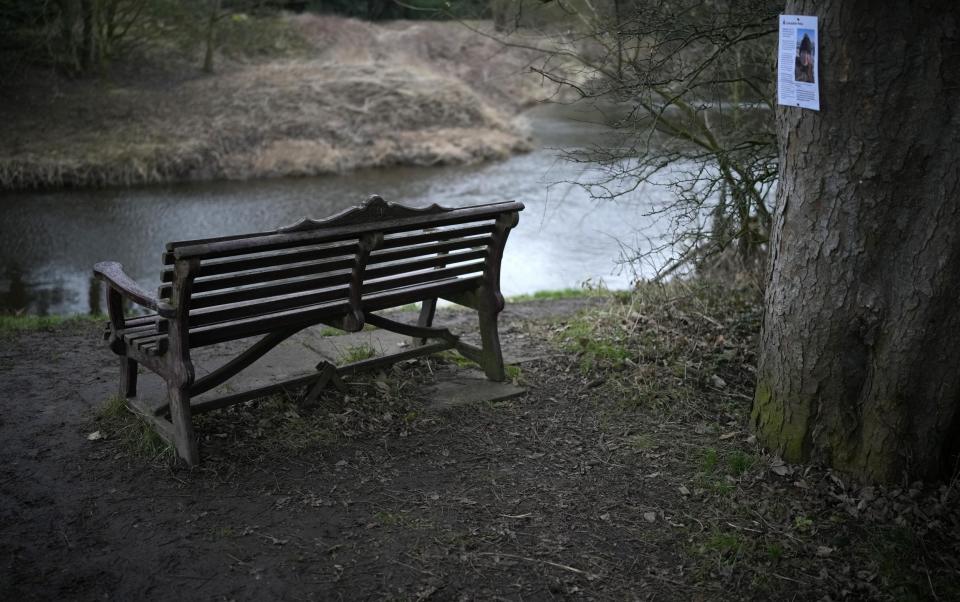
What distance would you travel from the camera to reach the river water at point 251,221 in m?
10.7

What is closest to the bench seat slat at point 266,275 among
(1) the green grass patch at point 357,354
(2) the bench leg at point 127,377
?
(2) the bench leg at point 127,377

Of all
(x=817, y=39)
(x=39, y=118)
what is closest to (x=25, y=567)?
(x=817, y=39)

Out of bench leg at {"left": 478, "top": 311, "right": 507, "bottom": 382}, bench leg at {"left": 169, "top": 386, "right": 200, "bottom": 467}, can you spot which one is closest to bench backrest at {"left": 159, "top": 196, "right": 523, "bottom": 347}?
bench leg at {"left": 478, "top": 311, "right": 507, "bottom": 382}

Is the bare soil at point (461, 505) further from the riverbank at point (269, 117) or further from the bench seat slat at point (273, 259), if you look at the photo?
the riverbank at point (269, 117)

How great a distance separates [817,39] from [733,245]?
3.78 meters

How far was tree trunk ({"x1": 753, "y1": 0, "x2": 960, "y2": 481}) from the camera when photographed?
3762 millimetres

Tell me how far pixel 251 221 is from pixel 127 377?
Result: 898cm

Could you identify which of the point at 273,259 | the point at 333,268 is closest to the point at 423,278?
the point at 333,268

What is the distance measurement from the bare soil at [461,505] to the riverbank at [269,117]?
1007 centimetres

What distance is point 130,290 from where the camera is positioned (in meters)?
4.35

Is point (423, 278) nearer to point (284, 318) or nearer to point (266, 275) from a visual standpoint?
point (284, 318)

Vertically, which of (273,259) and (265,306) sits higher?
(273,259)

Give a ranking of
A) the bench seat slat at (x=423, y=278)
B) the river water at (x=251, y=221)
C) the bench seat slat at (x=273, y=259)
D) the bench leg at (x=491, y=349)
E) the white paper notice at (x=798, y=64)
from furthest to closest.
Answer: the river water at (x=251, y=221), the bench leg at (x=491, y=349), the bench seat slat at (x=423, y=278), the bench seat slat at (x=273, y=259), the white paper notice at (x=798, y=64)

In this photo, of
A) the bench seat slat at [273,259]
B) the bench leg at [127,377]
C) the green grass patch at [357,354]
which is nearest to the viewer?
the bench seat slat at [273,259]
